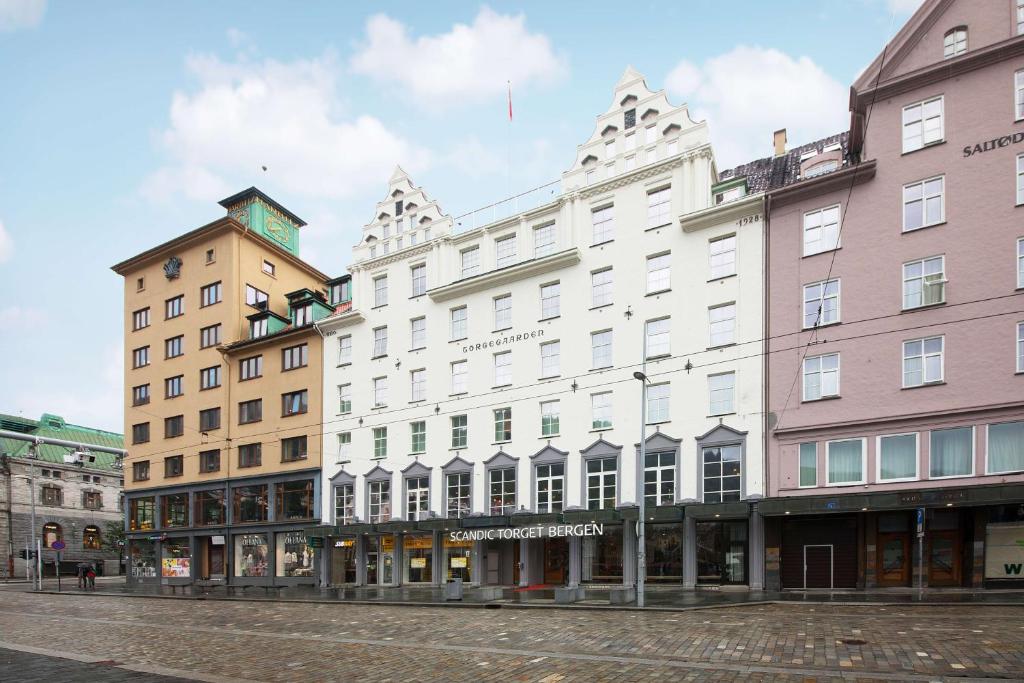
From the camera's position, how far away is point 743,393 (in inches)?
1312

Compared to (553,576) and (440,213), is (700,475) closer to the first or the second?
(553,576)

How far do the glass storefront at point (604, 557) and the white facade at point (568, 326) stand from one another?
203cm

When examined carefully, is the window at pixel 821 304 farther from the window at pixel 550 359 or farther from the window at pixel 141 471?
the window at pixel 141 471

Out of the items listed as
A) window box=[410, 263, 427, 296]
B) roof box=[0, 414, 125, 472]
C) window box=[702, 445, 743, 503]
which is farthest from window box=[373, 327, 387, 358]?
roof box=[0, 414, 125, 472]

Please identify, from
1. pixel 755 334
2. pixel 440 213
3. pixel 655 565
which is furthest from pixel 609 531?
pixel 440 213

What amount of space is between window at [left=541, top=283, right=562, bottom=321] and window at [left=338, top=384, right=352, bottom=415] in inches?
572

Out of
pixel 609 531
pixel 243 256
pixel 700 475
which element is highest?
pixel 243 256

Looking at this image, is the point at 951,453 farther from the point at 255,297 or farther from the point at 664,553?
the point at 255,297

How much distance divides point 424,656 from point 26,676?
7.34 metres

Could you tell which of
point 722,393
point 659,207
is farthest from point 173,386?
point 722,393

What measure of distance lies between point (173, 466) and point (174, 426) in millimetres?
2944

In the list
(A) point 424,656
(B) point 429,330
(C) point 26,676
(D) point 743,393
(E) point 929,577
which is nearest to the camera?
(C) point 26,676

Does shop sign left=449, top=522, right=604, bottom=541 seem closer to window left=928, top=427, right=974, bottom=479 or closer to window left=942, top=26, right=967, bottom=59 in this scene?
window left=928, top=427, right=974, bottom=479

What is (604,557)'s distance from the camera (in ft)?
120
